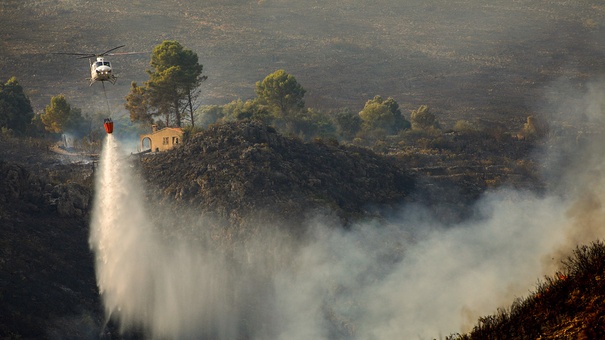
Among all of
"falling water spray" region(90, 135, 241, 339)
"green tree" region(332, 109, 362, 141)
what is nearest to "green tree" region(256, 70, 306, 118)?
"green tree" region(332, 109, 362, 141)

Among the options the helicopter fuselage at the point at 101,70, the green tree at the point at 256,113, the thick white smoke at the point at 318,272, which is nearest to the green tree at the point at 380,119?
the green tree at the point at 256,113

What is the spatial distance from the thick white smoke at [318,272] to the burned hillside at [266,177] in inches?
87.7

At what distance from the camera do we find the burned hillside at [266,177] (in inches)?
2685

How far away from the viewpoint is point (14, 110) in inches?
4122

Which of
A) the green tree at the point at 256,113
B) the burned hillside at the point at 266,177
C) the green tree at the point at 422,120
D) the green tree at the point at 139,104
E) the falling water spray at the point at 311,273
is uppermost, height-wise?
the green tree at the point at 139,104

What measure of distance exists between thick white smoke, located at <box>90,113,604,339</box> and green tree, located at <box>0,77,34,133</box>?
119 feet

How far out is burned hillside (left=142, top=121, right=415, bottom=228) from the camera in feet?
224

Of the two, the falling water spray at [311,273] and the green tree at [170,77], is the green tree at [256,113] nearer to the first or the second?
the green tree at [170,77]

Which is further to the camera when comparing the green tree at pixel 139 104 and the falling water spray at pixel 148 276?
the green tree at pixel 139 104

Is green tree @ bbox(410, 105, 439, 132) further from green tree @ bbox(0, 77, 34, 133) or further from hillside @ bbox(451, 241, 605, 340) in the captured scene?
hillside @ bbox(451, 241, 605, 340)

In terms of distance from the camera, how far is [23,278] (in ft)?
177

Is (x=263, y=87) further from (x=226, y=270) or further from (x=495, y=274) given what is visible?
(x=495, y=274)

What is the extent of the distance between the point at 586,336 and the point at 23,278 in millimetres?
37806

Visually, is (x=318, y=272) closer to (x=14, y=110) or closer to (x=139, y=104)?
(x=139, y=104)
